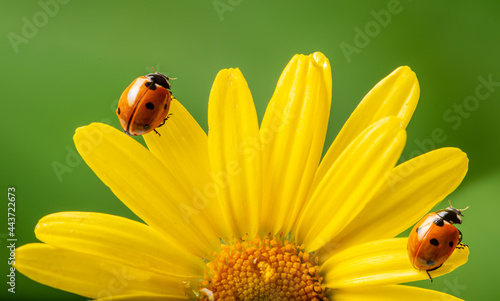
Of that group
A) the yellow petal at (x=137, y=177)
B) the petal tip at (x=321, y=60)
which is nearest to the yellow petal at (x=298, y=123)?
the petal tip at (x=321, y=60)

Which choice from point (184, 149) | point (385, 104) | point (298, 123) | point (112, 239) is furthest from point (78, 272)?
point (385, 104)

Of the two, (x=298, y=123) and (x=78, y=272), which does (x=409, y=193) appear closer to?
(x=298, y=123)

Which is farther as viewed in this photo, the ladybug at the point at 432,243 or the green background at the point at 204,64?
the green background at the point at 204,64

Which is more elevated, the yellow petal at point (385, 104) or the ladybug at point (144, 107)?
the ladybug at point (144, 107)

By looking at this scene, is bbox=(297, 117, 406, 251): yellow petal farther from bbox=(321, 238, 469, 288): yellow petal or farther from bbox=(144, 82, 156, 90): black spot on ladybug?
bbox=(144, 82, 156, 90): black spot on ladybug

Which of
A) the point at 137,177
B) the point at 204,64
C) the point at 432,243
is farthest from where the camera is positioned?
the point at 204,64

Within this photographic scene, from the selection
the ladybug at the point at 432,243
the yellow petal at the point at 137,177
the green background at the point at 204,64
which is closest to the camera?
the ladybug at the point at 432,243

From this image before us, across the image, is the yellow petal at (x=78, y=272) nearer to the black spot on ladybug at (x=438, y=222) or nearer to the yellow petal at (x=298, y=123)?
the yellow petal at (x=298, y=123)
